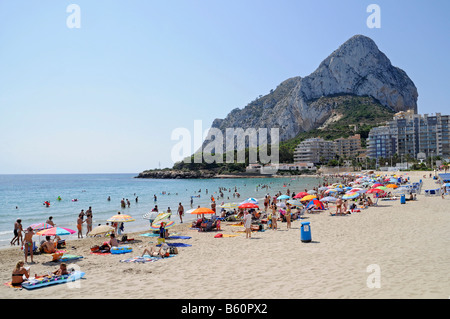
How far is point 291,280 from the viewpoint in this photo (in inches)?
287

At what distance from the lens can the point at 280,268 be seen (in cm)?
845

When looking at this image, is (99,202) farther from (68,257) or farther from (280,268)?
(280,268)

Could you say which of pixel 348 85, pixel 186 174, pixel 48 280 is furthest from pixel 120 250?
pixel 348 85

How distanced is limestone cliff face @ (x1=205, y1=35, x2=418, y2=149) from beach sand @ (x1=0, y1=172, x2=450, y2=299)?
15127 cm

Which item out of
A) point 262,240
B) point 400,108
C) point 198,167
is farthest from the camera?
point 400,108

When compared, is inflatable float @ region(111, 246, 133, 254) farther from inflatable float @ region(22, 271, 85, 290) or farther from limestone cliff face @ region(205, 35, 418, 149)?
limestone cliff face @ region(205, 35, 418, 149)

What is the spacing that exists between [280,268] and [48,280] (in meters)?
5.92

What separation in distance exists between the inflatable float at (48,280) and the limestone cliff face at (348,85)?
15815 centimetres

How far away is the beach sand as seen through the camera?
6578 millimetres

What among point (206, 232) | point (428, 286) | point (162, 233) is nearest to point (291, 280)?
point (428, 286)

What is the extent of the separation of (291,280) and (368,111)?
156374mm

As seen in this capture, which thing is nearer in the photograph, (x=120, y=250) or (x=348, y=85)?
(x=120, y=250)

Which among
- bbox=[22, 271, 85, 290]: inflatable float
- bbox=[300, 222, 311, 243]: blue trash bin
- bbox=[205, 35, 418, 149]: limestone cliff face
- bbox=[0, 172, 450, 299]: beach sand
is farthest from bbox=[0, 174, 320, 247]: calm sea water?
bbox=[205, 35, 418, 149]: limestone cliff face
